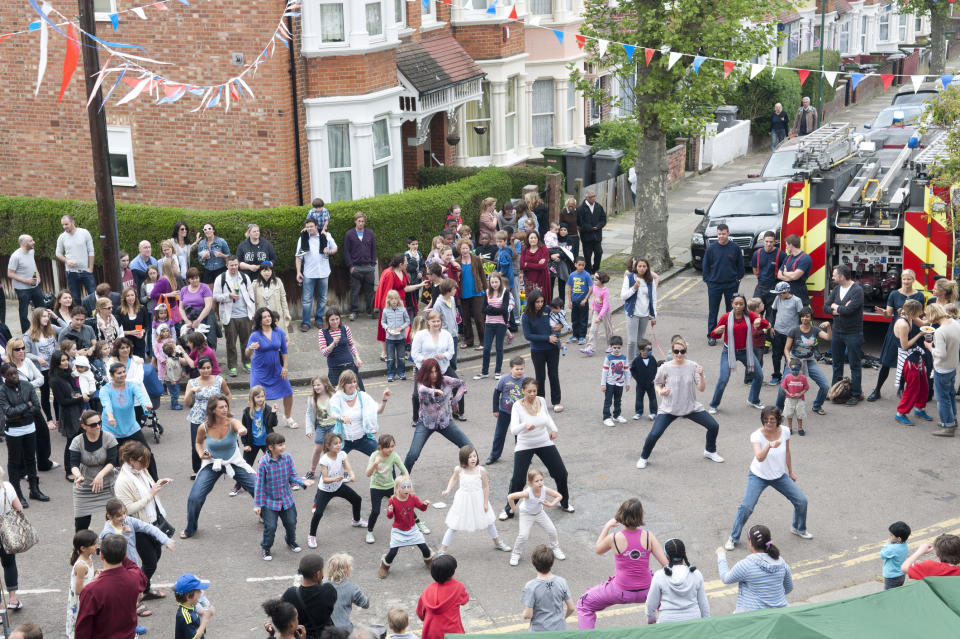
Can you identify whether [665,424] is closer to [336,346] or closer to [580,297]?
[336,346]

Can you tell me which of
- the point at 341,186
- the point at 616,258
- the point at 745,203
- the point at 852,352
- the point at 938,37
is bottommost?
the point at 852,352

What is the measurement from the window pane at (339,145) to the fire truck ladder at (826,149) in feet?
26.3

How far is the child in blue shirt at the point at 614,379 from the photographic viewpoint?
14.3 meters

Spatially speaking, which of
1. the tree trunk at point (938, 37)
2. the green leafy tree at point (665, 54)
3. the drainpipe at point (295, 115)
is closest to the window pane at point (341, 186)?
the drainpipe at point (295, 115)

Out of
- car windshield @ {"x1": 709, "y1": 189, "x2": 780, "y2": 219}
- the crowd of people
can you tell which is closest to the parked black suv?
car windshield @ {"x1": 709, "y1": 189, "x2": 780, "y2": 219}

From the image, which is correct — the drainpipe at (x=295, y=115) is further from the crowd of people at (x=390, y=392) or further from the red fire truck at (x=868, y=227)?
the red fire truck at (x=868, y=227)

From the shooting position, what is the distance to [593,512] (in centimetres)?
1225

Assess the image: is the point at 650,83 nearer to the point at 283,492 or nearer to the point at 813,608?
the point at 283,492

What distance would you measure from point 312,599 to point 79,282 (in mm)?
11079

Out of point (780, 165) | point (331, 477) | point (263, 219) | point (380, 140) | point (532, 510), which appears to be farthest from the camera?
point (780, 165)

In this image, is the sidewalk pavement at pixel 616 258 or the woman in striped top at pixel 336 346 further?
the sidewalk pavement at pixel 616 258

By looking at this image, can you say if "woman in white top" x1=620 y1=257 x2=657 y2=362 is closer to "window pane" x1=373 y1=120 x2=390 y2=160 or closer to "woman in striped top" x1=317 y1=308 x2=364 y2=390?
"woman in striped top" x1=317 y1=308 x2=364 y2=390

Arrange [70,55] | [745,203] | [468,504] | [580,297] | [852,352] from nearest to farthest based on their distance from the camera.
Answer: [468,504] < [70,55] < [852,352] < [580,297] < [745,203]

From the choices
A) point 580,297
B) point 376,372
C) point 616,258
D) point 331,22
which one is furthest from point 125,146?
point 616,258
